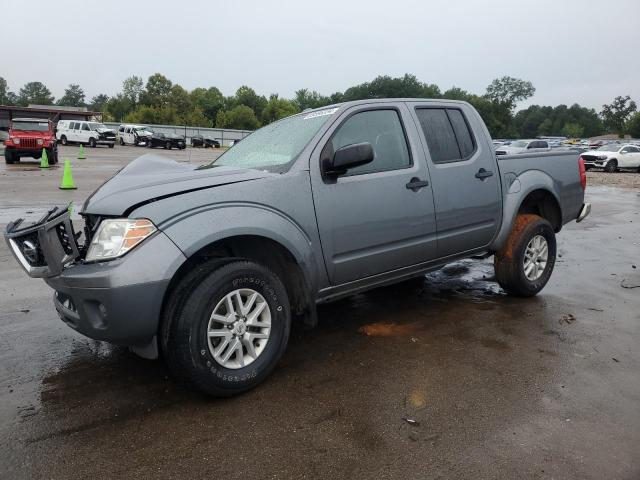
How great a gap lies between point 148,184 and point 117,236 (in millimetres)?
420

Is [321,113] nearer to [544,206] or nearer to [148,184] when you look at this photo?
[148,184]

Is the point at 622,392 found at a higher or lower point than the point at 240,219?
lower

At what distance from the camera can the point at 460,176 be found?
4.19m

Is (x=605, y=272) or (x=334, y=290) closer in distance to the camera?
(x=334, y=290)

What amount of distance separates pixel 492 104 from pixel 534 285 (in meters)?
124

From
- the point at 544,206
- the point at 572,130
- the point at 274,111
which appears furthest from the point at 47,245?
the point at 572,130

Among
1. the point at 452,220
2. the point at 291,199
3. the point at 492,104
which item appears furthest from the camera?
the point at 492,104

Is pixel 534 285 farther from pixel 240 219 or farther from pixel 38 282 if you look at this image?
pixel 38 282

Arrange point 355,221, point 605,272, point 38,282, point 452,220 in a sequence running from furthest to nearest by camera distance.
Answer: point 605,272 → point 38,282 → point 452,220 → point 355,221

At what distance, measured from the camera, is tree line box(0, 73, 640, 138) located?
82438 mm

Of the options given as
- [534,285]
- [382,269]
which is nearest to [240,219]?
[382,269]

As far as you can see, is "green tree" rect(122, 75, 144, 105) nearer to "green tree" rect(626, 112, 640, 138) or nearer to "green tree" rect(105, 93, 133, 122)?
"green tree" rect(105, 93, 133, 122)

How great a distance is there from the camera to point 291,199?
3199mm

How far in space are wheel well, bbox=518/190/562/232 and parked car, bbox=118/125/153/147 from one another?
41.7 m
